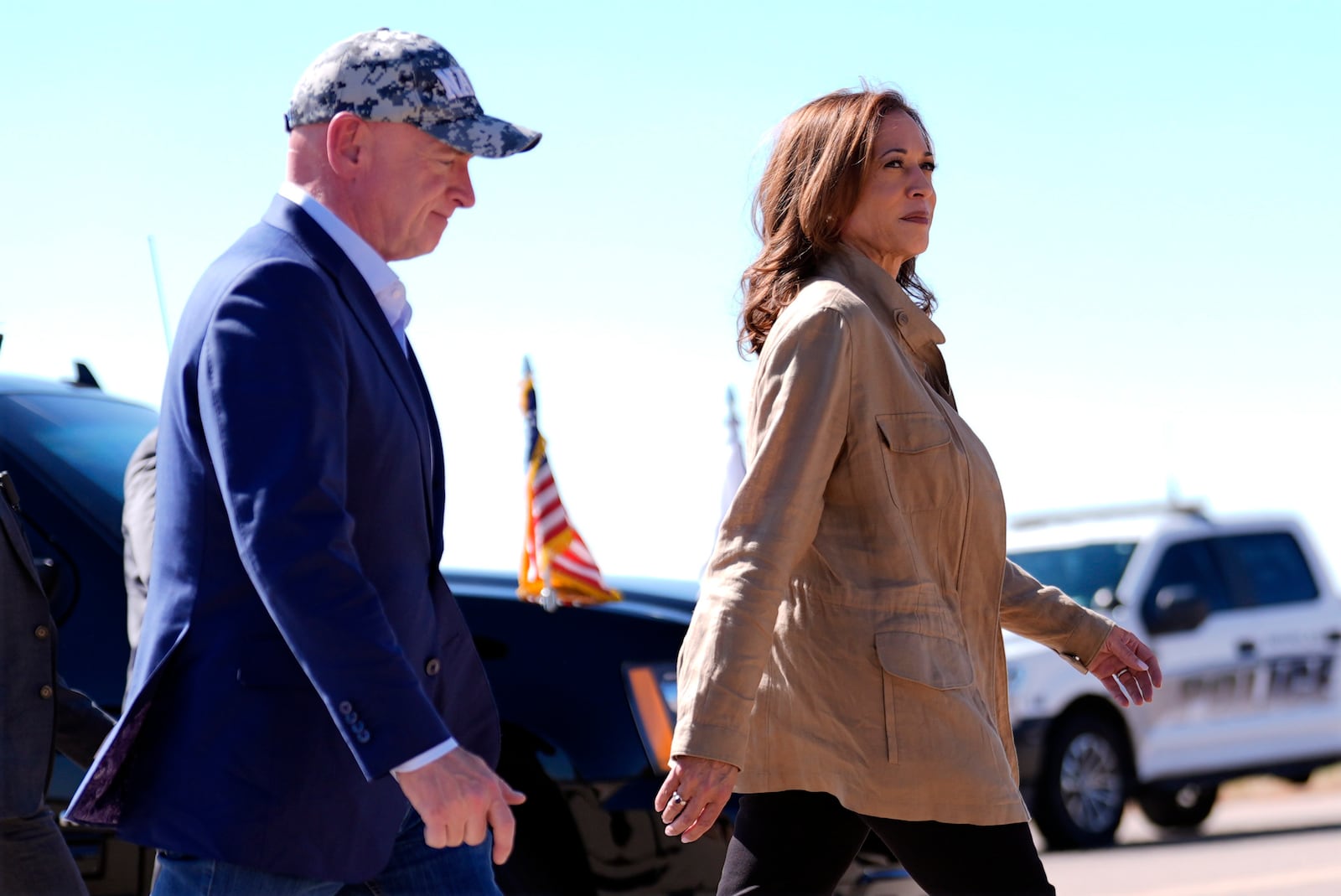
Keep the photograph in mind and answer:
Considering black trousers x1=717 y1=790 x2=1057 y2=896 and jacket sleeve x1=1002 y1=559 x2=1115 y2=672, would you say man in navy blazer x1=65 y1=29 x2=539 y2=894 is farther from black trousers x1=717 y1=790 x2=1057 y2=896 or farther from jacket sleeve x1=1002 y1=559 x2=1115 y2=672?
jacket sleeve x1=1002 y1=559 x2=1115 y2=672

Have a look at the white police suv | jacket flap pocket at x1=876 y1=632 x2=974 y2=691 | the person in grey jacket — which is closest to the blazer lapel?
jacket flap pocket at x1=876 y1=632 x2=974 y2=691

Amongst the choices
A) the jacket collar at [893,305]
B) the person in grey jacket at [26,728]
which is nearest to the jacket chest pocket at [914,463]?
the jacket collar at [893,305]

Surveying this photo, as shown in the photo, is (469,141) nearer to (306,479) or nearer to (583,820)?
(306,479)

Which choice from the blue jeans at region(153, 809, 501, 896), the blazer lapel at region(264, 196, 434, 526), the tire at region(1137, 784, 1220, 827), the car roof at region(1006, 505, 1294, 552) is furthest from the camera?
the tire at region(1137, 784, 1220, 827)

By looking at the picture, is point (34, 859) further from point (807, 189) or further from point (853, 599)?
point (807, 189)

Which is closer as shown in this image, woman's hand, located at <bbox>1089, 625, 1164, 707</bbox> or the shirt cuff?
the shirt cuff

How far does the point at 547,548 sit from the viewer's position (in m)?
7.00

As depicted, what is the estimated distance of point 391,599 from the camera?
7.85 ft

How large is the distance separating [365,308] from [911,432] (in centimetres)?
102

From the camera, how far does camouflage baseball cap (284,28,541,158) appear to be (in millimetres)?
2516

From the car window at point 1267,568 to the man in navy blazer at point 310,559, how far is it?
9.56 metres

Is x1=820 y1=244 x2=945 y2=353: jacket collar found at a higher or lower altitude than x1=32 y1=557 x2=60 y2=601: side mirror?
higher

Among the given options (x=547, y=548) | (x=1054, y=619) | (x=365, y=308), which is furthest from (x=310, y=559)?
(x=547, y=548)

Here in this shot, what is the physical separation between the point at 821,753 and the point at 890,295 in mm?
840
